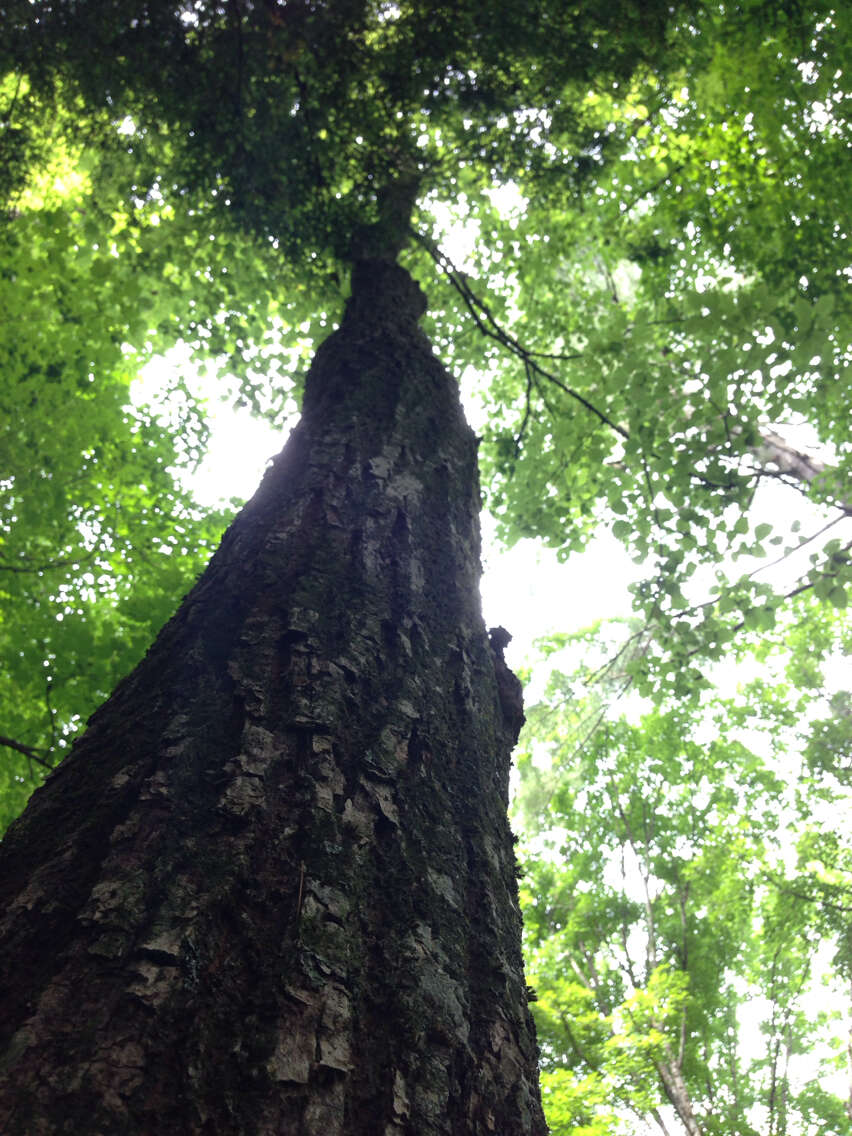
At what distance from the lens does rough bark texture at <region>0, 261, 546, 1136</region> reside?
36.4 inches

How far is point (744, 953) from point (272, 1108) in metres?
16.2

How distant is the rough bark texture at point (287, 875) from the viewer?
0.92 m

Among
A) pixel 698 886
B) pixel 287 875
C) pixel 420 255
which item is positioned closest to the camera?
pixel 287 875

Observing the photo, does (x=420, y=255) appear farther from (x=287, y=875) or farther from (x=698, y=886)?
(x=698, y=886)

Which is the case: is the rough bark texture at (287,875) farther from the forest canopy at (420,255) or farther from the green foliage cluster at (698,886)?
the green foliage cluster at (698,886)

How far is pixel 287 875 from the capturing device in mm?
1202

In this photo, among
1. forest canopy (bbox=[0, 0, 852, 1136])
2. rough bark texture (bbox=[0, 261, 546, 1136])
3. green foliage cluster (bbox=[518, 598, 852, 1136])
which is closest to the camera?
rough bark texture (bbox=[0, 261, 546, 1136])

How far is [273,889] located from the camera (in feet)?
3.85

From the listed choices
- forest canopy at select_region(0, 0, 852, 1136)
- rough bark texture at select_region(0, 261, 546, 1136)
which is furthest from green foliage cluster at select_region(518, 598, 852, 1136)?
rough bark texture at select_region(0, 261, 546, 1136)

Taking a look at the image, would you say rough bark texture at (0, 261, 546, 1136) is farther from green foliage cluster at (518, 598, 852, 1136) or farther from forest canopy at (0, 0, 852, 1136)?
green foliage cluster at (518, 598, 852, 1136)

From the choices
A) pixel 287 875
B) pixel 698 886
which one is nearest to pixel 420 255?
pixel 287 875

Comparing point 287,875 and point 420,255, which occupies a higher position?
point 420,255

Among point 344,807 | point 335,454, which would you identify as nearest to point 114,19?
point 335,454

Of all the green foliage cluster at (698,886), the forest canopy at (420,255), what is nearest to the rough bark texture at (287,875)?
the forest canopy at (420,255)
